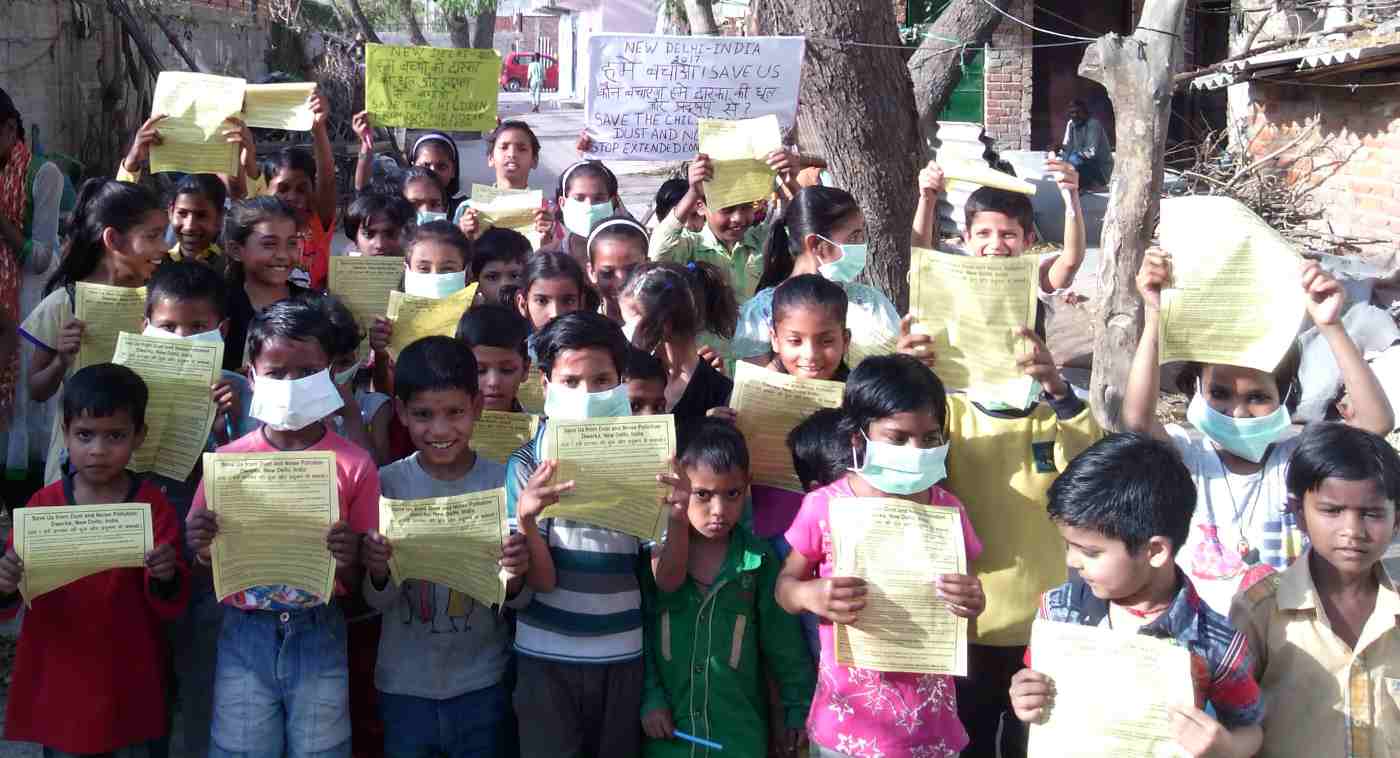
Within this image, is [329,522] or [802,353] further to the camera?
[802,353]

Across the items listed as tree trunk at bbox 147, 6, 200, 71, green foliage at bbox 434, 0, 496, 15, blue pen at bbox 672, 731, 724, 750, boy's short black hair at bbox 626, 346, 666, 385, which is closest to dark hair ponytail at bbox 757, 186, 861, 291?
boy's short black hair at bbox 626, 346, 666, 385

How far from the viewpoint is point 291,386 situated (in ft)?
10.6

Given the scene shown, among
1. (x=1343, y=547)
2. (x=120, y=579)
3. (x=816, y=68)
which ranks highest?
(x=816, y=68)

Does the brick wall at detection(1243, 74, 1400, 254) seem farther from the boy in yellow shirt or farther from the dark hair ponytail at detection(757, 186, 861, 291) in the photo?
the boy in yellow shirt

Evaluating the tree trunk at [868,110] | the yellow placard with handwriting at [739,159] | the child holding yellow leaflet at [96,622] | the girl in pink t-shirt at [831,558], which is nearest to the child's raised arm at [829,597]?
the girl in pink t-shirt at [831,558]

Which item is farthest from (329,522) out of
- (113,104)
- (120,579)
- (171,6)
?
(171,6)

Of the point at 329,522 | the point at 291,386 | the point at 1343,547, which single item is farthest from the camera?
the point at 291,386

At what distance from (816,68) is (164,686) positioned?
392 cm

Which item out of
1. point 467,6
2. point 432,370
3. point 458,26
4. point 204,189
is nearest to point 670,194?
point 204,189

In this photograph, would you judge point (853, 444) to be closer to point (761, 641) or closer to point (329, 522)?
point (761, 641)

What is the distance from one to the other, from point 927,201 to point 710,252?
1.01 metres

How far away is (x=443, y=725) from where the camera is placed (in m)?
3.26

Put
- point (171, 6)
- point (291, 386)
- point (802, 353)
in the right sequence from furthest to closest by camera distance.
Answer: point (171, 6) → point (802, 353) → point (291, 386)

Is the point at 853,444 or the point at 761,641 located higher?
the point at 853,444
